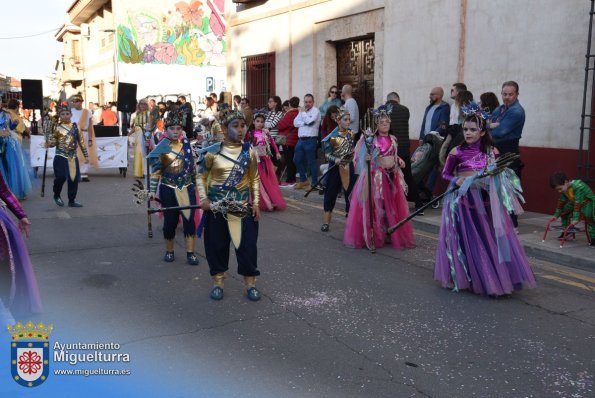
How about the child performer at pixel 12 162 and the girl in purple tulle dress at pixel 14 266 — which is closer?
the girl in purple tulle dress at pixel 14 266

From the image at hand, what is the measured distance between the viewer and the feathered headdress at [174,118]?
6.71 metres

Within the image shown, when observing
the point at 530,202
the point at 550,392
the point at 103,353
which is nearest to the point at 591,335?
the point at 550,392

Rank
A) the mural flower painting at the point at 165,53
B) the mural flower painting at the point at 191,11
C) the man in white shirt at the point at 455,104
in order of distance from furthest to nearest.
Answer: the mural flower painting at the point at 191,11 → the mural flower painting at the point at 165,53 → the man in white shirt at the point at 455,104

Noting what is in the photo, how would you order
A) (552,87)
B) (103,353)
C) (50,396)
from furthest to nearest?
1. (552,87)
2. (103,353)
3. (50,396)

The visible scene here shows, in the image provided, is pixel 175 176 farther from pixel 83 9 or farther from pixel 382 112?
pixel 83 9

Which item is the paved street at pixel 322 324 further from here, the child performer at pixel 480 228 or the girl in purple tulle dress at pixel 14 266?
the girl in purple tulle dress at pixel 14 266

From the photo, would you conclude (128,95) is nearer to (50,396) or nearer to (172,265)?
(172,265)

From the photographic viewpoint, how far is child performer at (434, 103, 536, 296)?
5492mm

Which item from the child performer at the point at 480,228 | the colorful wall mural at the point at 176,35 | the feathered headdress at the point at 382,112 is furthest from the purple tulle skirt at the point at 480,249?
the colorful wall mural at the point at 176,35

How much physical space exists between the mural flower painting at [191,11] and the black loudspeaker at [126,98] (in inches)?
637

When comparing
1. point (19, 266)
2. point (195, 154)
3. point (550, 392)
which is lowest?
point (550, 392)

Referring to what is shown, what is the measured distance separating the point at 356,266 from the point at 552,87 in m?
5.08

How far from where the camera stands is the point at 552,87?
30.7 ft

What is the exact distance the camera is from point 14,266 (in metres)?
4.25
